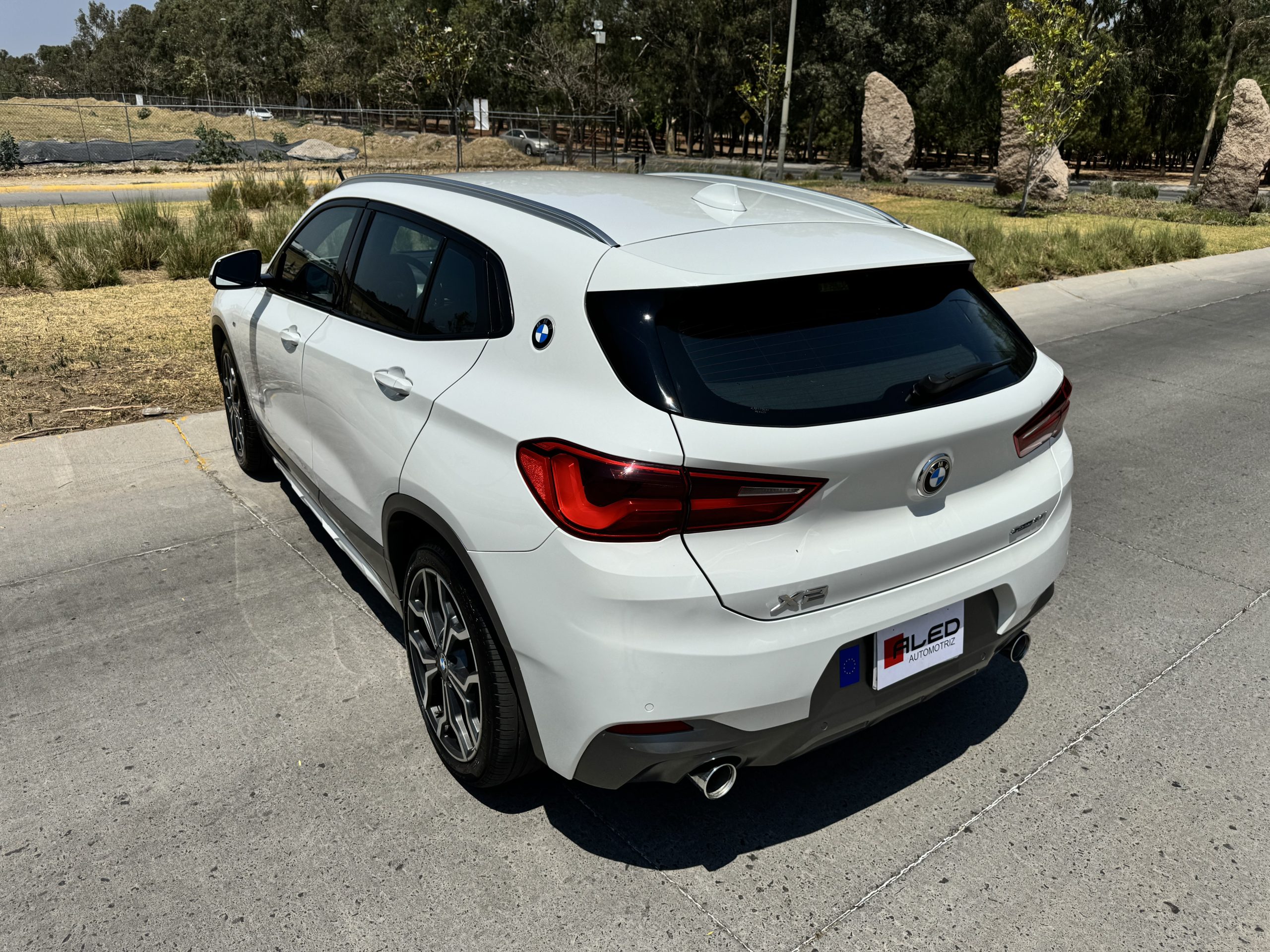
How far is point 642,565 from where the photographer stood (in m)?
2.16

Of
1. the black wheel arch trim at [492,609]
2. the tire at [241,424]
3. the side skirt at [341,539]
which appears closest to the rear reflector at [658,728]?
the black wheel arch trim at [492,609]

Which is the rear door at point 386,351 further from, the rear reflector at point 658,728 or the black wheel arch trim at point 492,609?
the rear reflector at point 658,728

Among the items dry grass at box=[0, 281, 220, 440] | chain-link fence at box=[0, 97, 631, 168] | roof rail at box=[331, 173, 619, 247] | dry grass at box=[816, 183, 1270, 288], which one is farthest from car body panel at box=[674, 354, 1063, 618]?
chain-link fence at box=[0, 97, 631, 168]

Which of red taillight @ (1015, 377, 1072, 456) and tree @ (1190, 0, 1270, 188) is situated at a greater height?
tree @ (1190, 0, 1270, 188)

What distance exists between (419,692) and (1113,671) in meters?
2.70

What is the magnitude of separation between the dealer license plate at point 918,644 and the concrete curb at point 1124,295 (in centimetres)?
766

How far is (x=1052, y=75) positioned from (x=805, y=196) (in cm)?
2208

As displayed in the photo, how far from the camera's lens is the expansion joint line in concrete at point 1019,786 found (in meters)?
2.50

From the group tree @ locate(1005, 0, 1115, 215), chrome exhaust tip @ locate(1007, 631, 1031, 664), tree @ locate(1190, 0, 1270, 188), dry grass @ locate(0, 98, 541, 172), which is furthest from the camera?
dry grass @ locate(0, 98, 541, 172)

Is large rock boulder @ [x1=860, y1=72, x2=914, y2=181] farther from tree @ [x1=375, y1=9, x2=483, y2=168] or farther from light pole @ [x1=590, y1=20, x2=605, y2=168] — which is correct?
tree @ [x1=375, y1=9, x2=483, y2=168]

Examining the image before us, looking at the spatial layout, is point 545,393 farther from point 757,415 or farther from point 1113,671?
point 1113,671

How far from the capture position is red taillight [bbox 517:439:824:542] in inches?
84.7

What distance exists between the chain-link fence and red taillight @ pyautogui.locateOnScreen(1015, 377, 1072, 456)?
26.6 meters

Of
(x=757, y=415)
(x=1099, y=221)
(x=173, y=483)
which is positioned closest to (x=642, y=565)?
(x=757, y=415)
